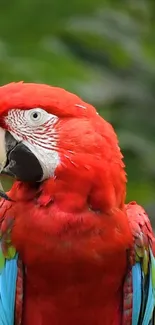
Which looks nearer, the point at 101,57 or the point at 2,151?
the point at 2,151

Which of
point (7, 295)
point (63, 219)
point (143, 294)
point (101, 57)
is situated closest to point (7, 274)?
point (7, 295)

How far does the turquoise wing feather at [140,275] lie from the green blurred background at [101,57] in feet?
2.05

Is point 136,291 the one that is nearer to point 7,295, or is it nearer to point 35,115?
point 7,295

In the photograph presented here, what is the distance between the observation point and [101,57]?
3654mm

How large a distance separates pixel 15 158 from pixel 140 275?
17.8 inches

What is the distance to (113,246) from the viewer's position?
81.7 inches

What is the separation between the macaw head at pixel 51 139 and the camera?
1962 mm

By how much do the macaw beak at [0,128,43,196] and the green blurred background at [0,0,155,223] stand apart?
0.72m

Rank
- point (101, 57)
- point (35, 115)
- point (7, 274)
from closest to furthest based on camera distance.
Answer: point (35, 115) < point (7, 274) < point (101, 57)

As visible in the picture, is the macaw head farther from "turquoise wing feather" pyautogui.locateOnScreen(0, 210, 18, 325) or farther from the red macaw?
"turquoise wing feather" pyautogui.locateOnScreen(0, 210, 18, 325)

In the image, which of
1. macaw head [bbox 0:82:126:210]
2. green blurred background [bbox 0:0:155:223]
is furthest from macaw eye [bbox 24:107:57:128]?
green blurred background [bbox 0:0:155:223]

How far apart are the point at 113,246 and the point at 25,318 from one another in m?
0.30

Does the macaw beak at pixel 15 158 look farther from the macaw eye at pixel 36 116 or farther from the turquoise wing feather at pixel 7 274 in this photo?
the turquoise wing feather at pixel 7 274

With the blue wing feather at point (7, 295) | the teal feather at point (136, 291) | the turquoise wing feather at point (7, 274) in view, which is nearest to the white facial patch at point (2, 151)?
the turquoise wing feather at point (7, 274)
